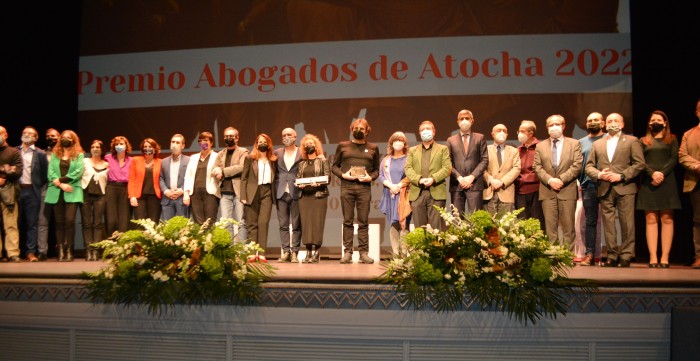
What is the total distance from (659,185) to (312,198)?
308 cm

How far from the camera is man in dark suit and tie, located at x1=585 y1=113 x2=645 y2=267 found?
5.43 metres

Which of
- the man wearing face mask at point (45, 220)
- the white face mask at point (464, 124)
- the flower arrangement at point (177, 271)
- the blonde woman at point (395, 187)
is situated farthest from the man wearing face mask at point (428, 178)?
the man wearing face mask at point (45, 220)

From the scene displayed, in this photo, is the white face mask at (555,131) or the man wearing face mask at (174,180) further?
the man wearing face mask at (174,180)

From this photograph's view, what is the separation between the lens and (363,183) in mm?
5922

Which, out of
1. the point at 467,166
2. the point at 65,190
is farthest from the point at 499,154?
the point at 65,190

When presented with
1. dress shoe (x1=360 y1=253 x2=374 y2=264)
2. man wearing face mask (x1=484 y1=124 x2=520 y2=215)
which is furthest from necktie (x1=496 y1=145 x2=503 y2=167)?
dress shoe (x1=360 y1=253 x2=374 y2=264)

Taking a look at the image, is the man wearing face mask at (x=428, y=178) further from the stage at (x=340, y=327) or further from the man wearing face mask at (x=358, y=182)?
the stage at (x=340, y=327)

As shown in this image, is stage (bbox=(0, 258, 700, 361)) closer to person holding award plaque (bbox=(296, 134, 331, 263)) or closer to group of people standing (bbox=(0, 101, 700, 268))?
group of people standing (bbox=(0, 101, 700, 268))

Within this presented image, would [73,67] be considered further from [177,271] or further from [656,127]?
[656,127]

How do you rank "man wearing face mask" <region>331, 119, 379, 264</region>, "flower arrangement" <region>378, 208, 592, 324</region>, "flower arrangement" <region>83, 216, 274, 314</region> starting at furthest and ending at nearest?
"man wearing face mask" <region>331, 119, 379, 264</region> → "flower arrangement" <region>83, 216, 274, 314</region> → "flower arrangement" <region>378, 208, 592, 324</region>

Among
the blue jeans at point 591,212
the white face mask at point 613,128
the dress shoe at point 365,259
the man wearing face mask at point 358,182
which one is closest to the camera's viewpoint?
the white face mask at point 613,128

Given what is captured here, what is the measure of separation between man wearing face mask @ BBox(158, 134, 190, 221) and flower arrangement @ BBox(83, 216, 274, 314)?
2.99 meters

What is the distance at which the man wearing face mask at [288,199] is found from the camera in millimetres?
6090

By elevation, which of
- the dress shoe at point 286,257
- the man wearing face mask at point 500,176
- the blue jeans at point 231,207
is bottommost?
the dress shoe at point 286,257
